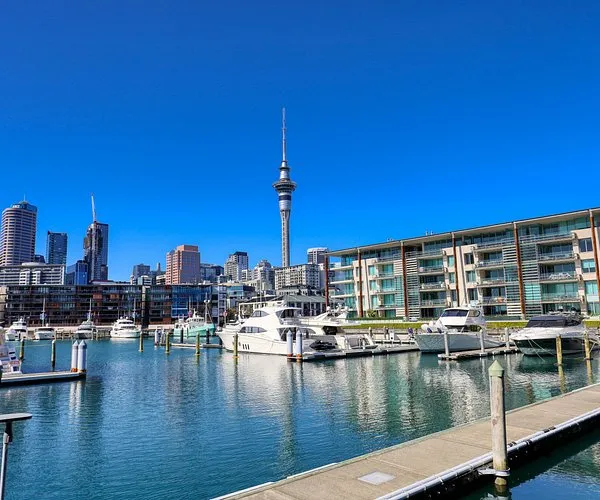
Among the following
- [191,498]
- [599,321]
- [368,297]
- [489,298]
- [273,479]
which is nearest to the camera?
[191,498]

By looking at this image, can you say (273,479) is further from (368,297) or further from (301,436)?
(368,297)

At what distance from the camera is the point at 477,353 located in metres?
45.2

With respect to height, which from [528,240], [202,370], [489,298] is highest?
[528,240]

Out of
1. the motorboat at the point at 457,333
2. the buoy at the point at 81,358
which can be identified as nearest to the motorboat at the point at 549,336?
the motorboat at the point at 457,333

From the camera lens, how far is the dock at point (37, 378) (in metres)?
32.8

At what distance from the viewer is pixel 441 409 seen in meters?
22.8

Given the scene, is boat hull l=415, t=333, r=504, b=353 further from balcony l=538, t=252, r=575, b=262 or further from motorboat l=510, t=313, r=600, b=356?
balcony l=538, t=252, r=575, b=262

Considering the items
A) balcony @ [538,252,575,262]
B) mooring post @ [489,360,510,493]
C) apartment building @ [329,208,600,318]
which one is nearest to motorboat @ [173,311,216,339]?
apartment building @ [329,208,600,318]

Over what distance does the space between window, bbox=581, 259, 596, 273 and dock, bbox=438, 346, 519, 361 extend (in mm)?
22818

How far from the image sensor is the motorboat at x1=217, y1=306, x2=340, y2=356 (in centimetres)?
4978

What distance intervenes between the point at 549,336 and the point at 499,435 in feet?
118

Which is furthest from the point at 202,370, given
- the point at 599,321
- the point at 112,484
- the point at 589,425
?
the point at 599,321

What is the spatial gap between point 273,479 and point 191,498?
2.45 meters

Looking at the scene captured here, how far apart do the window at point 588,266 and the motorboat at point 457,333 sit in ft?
73.0
